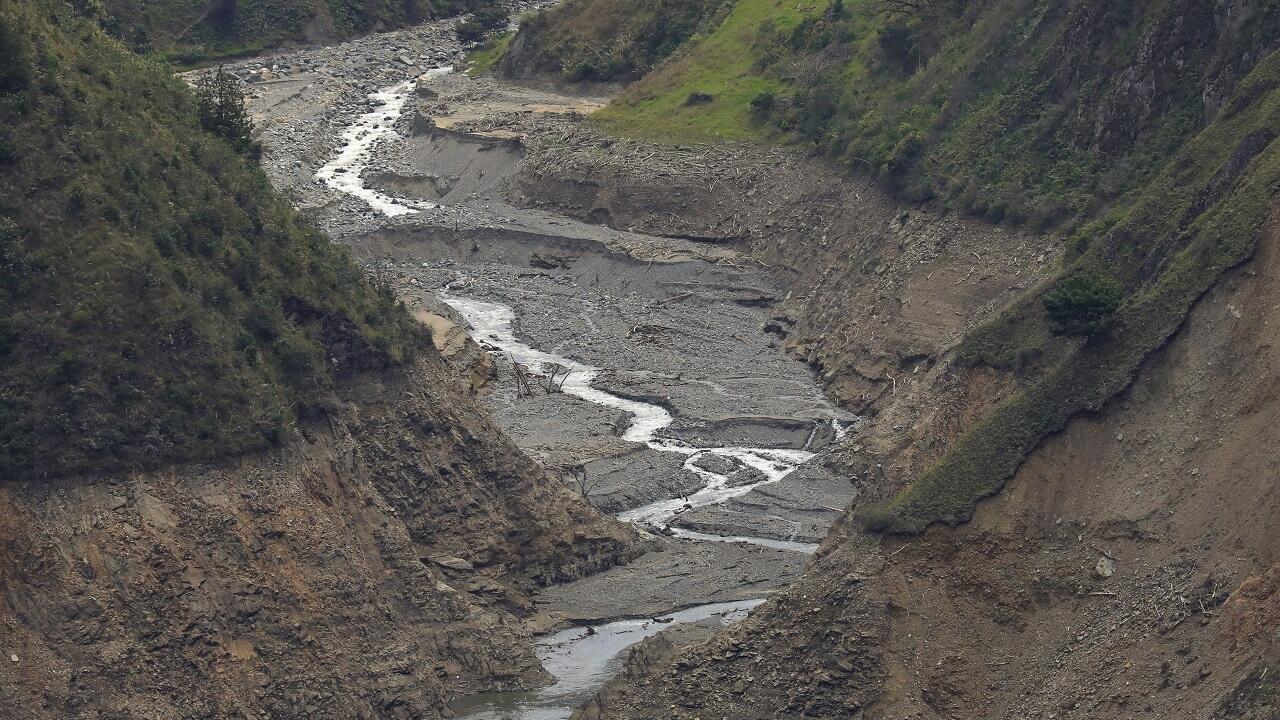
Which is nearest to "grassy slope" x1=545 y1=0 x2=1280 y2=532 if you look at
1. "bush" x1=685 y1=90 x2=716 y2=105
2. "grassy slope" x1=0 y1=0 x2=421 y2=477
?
"bush" x1=685 y1=90 x2=716 y2=105

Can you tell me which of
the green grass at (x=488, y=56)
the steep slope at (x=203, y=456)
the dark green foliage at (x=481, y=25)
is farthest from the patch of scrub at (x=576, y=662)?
the dark green foliage at (x=481, y=25)

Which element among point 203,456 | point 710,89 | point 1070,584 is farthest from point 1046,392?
point 710,89

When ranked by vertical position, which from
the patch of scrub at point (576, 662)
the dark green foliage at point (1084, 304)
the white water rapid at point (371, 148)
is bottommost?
the white water rapid at point (371, 148)

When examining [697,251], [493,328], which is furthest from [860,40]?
[493,328]

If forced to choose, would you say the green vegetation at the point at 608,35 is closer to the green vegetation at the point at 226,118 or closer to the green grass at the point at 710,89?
the green grass at the point at 710,89

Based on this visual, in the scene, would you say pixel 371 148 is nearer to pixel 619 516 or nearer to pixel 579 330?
pixel 579 330

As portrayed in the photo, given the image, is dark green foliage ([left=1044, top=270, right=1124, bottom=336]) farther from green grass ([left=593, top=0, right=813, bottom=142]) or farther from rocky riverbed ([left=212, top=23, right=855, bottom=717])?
green grass ([left=593, top=0, right=813, bottom=142])
